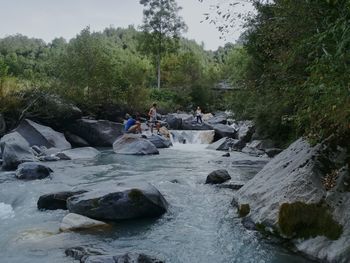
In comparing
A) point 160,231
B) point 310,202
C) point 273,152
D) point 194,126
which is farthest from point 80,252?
point 194,126

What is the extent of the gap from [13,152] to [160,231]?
33.4 ft

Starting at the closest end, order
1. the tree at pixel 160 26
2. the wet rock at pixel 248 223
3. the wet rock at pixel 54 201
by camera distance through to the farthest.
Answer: the wet rock at pixel 248 223
the wet rock at pixel 54 201
the tree at pixel 160 26

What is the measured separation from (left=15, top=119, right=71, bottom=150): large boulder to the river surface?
22.9ft

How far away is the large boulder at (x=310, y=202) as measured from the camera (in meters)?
6.75

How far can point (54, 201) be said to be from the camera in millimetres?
10430

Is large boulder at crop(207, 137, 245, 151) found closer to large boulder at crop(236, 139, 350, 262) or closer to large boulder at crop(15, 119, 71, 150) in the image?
large boulder at crop(15, 119, 71, 150)

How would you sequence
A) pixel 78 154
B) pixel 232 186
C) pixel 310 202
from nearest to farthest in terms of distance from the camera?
pixel 310 202 → pixel 232 186 → pixel 78 154

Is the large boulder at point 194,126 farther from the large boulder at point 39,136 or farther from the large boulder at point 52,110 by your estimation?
the large boulder at point 39,136

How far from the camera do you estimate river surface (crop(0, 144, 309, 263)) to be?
7246 millimetres

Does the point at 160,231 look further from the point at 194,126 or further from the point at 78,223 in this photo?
the point at 194,126

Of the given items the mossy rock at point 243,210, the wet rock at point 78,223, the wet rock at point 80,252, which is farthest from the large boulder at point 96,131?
the wet rock at point 80,252

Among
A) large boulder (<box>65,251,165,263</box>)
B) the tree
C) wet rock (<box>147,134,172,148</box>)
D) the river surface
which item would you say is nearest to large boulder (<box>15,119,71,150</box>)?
wet rock (<box>147,134,172,148</box>)

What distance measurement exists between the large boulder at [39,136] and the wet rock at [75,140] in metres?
2.06

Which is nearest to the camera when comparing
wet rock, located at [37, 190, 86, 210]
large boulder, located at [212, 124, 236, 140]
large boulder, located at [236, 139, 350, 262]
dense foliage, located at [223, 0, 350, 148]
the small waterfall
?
dense foliage, located at [223, 0, 350, 148]
